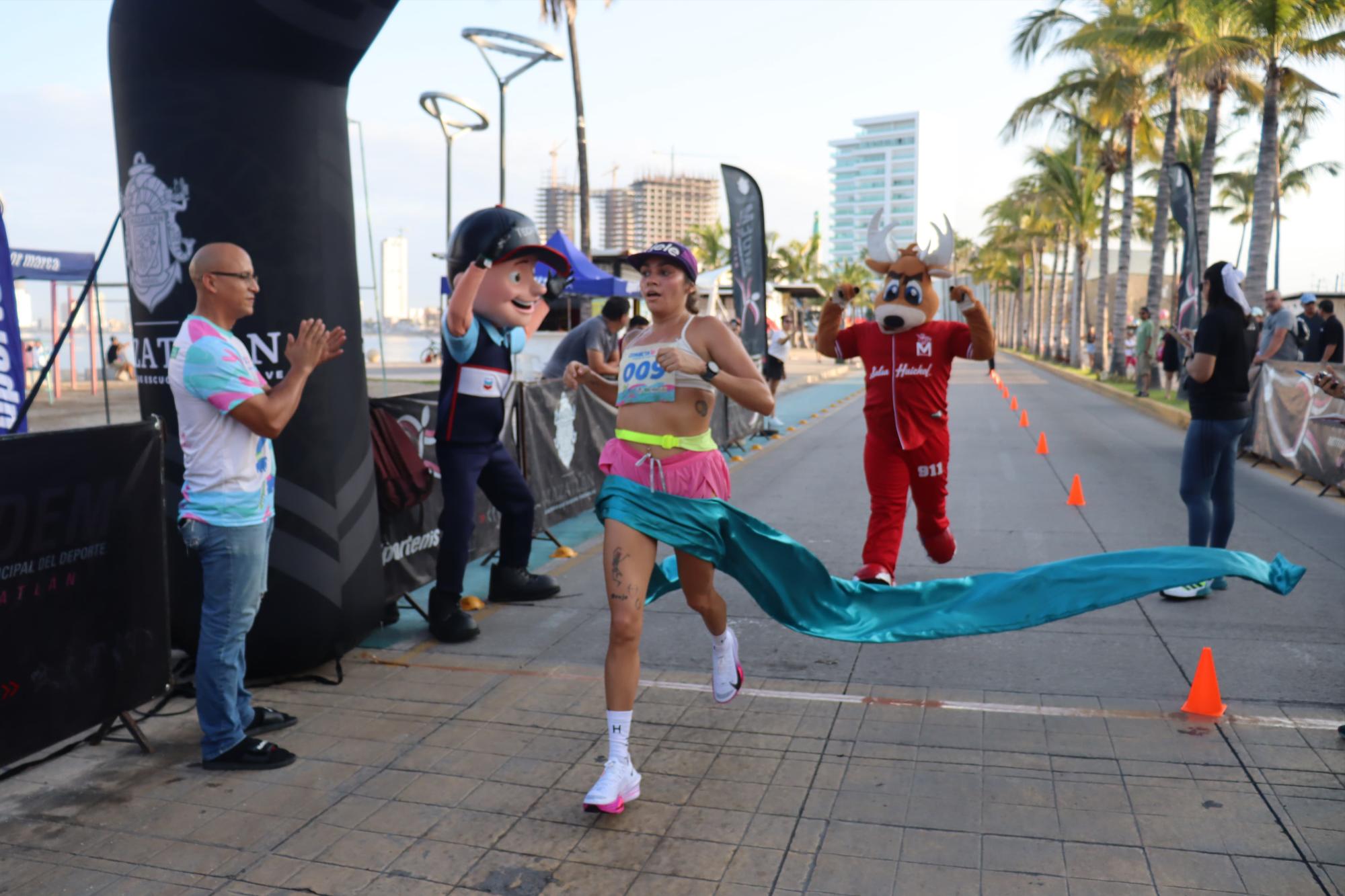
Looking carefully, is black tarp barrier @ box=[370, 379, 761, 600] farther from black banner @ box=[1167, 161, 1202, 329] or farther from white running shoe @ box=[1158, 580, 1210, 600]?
black banner @ box=[1167, 161, 1202, 329]

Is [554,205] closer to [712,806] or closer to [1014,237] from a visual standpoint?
[1014,237]

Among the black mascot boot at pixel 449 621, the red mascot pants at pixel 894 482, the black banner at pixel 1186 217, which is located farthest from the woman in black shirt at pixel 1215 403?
the black banner at pixel 1186 217

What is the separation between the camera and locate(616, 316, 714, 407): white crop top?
4.07m

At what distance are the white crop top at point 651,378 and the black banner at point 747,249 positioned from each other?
10688 mm

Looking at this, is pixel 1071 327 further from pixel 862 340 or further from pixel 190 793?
pixel 190 793

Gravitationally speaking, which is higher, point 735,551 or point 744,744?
point 735,551

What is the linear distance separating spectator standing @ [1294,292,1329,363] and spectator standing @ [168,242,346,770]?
16116 mm

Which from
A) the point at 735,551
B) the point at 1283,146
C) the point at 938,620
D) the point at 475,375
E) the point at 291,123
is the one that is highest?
the point at 1283,146

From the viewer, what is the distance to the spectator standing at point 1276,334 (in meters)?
13.5

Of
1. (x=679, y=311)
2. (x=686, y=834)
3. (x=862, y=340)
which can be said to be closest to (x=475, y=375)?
(x=679, y=311)

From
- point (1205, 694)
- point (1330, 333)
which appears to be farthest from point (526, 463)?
point (1330, 333)

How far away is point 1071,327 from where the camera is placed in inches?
1966

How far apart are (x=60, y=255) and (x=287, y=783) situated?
82.5 feet

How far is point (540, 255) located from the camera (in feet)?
19.4
